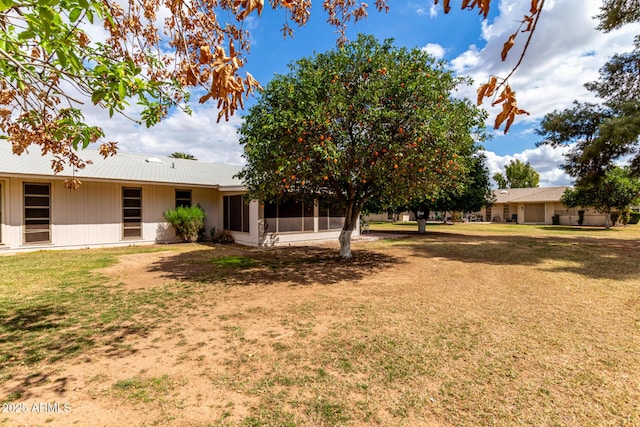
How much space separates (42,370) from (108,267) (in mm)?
6442

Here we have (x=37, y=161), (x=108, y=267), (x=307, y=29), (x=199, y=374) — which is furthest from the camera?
(x=37, y=161)

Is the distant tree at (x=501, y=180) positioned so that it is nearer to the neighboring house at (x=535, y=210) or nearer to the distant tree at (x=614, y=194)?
the neighboring house at (x=535, y=210)

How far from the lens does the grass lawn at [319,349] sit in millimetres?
2791

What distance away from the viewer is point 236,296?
20.9 ft

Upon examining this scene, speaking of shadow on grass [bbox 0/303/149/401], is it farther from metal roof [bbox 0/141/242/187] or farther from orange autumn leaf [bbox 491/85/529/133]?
metal roof [bbox 0/141/242/187]

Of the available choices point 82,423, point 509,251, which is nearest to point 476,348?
point 82,423

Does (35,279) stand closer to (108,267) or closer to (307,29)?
(108,267)

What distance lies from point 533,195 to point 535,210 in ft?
6.34

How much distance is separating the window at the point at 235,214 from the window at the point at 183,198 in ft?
5.77

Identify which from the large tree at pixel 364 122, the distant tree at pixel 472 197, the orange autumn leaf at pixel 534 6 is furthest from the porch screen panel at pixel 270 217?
the orange autumn leaf at pixel 534 6

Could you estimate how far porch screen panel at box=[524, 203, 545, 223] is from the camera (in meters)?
35.9

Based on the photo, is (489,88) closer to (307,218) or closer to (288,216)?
(288,216)

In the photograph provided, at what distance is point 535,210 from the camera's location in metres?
36.3

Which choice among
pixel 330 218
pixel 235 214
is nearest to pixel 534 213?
pixel 330 218
